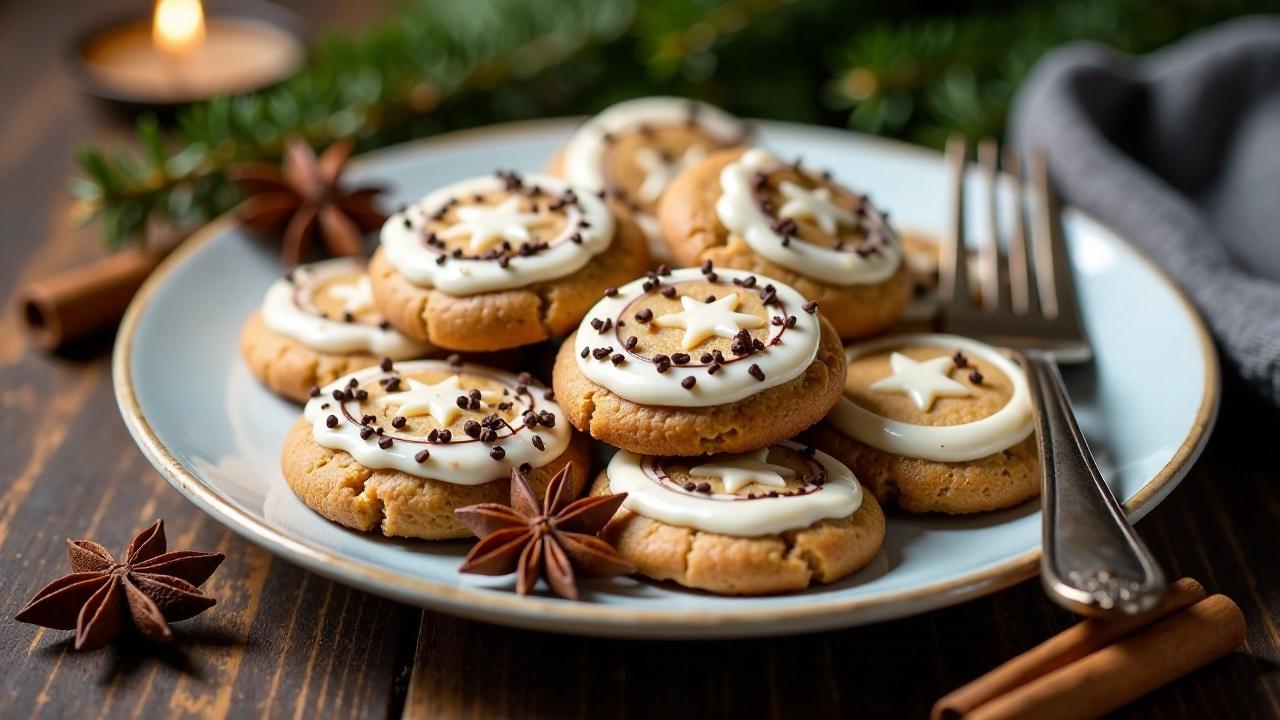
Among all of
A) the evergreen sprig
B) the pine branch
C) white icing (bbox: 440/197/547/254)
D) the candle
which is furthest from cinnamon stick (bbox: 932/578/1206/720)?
the candle

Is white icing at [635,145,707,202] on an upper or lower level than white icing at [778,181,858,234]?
lower

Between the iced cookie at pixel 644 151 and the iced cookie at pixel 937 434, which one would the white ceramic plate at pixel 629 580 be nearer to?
the iced cookie at pixel 937 434

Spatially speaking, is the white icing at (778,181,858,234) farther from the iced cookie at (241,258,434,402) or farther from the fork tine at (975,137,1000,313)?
the iced cookie at (241,258,434,402)

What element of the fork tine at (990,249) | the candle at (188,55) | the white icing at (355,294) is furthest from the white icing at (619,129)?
the candle at (188,55)

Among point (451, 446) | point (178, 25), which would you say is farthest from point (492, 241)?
point (178, 25)

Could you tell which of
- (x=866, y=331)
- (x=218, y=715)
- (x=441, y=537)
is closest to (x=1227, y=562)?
(x=866, y=331)

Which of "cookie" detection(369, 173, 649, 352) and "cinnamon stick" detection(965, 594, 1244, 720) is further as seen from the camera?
"cookie" detection(369, 173, 649, 352)
